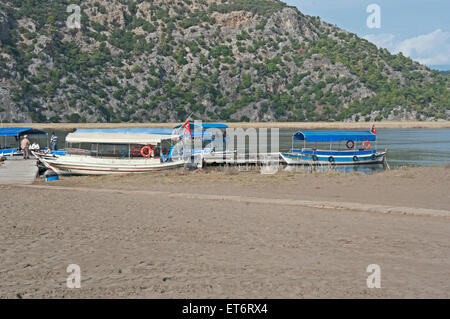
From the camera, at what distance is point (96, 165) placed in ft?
109

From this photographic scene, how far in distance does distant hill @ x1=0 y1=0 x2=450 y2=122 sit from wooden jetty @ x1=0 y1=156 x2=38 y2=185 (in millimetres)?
86442

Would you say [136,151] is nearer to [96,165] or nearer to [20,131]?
[96,165]

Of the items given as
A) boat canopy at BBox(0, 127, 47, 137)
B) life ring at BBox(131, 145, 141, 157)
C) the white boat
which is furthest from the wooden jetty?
boat canopy at BBox(0, 127, 47, 137)

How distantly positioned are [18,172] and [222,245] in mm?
23499

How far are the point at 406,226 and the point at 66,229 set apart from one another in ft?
32.9

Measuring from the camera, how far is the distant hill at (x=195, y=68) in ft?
418

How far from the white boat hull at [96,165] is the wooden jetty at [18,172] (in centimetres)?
144

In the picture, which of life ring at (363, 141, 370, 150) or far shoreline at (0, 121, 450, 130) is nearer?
life ring at (363, 141, 370, 150)

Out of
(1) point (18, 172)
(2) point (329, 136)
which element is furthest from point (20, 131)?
(2) point (329, 136)

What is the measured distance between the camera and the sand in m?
8.94

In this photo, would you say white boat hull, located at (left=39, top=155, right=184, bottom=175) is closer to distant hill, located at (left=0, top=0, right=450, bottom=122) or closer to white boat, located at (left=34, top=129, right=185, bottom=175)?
white boat, located at (left=34, top=129, right=185, bottom=175)

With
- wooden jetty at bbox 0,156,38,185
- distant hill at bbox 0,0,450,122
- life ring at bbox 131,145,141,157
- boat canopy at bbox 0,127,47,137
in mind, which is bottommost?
wooden jetty at bbox 0,156,38,185

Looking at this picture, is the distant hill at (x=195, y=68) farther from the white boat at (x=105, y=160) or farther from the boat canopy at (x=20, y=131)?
the white boat at (x=105, y=160)
